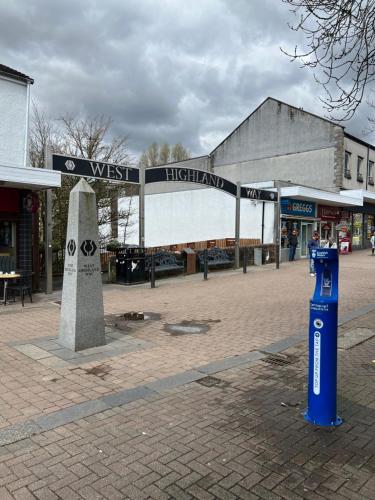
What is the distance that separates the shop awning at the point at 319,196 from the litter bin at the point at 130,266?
12159 mm

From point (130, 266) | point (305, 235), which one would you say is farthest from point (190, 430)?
point (305, 235)

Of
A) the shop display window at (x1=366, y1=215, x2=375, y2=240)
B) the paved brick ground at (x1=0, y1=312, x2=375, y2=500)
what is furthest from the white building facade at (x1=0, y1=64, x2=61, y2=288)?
the shop display window at (x1=366, y1=215, x2=375, y2=240)

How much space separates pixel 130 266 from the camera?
45.2 feet

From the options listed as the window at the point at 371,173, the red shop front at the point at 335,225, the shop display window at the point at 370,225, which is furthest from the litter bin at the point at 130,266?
the shop display window at the point at 370,225

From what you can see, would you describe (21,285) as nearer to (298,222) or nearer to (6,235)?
(6,235)

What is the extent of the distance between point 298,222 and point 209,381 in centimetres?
2290

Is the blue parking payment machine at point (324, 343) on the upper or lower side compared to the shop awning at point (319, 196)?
lower

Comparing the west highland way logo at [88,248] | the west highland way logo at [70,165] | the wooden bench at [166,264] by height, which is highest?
the west highland way logo at [70,165]

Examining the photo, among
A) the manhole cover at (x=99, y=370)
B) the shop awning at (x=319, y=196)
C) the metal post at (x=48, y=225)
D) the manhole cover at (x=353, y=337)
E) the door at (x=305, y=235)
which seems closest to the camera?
the manhole cover at (x=99, y=370)

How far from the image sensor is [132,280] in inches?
547

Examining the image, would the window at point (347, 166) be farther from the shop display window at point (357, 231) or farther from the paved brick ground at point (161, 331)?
the paved brick ground at point (161, 331)

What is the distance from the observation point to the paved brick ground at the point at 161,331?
471 centimetres

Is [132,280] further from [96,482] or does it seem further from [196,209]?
[196,209]

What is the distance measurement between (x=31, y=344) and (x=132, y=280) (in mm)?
7468
